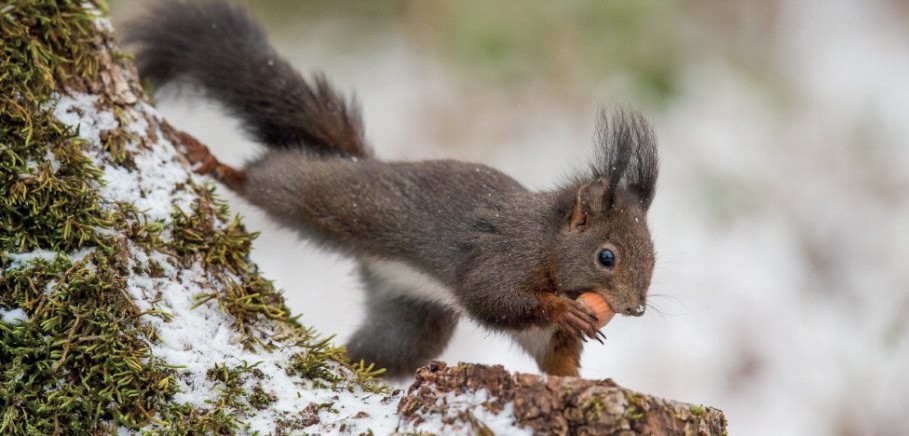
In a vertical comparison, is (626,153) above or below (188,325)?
above

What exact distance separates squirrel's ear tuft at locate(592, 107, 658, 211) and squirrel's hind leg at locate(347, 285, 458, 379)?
2.64 feet

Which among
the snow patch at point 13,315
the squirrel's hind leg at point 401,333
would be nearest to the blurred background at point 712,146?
the squirrel's hind leg at point 401,333

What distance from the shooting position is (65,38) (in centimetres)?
262

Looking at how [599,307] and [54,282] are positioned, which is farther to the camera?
[599,307]

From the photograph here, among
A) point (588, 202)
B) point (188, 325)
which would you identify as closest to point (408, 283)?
point (588, 202)

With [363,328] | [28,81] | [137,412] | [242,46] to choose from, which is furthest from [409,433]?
[242,46]

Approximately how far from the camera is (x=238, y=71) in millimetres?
3701

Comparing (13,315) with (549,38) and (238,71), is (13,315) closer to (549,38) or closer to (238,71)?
(238,71)

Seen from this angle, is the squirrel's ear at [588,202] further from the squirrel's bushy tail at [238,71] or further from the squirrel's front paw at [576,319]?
the squirrel's bushy tail at [238,71]

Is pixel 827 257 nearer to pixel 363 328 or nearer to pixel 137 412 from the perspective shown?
pixel 363 328

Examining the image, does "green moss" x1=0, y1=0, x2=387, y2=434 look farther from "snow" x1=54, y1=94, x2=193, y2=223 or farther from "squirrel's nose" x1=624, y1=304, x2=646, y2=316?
"squirrel's nose" x1=624, y1=304, x2=646, y2=316

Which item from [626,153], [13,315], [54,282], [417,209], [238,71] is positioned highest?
[626,153]

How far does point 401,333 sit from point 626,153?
3.59ft

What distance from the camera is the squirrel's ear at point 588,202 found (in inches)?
127
